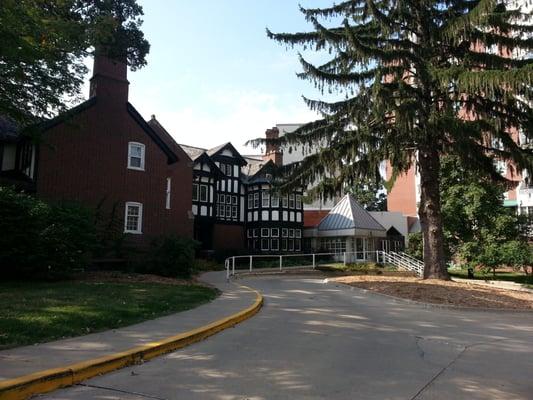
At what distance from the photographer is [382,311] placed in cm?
1341

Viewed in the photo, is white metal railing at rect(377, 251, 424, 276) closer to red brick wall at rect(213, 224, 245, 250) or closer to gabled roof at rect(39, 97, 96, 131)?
red brick wall at rect(213, 224, 245, 250)

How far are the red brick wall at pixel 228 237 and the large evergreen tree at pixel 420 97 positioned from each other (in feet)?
73.3

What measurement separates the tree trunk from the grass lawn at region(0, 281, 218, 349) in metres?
9.61

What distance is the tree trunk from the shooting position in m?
20.5

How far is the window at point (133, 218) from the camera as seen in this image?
26953 millimetres

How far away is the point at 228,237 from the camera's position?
146 feet

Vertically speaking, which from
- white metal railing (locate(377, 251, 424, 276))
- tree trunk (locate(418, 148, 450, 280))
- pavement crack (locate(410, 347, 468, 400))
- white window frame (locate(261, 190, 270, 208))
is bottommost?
pavement crack (locate(410, 347, 468, 400))

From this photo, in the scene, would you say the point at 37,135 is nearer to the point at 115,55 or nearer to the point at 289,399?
the point at 115,55

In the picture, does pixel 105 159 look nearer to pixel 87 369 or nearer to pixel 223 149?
pixel 223 149

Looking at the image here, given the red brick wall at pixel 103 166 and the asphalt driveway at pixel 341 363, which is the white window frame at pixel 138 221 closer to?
the red brick wall at pixel 103 166

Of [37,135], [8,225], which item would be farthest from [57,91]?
[8,225]

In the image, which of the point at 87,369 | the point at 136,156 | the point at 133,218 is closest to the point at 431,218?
the point at 133,218

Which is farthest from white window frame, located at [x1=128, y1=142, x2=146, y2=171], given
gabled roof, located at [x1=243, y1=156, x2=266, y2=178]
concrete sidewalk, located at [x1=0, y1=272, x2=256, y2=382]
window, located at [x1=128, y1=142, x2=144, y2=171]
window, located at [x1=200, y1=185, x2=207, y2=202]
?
gabled roof, located at [x1=243, y1=156, x2=266, y2=178]

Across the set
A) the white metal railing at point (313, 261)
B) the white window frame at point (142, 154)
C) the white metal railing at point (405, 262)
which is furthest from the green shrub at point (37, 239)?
the white metal railing at point (405, 262)
